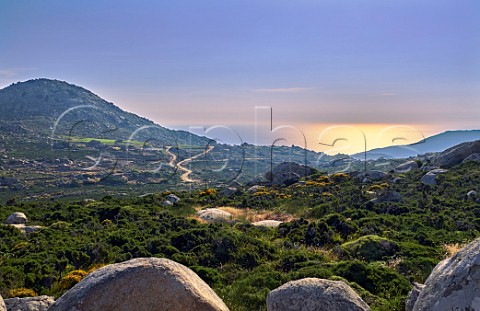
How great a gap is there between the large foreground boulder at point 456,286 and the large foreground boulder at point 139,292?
12.4 ft

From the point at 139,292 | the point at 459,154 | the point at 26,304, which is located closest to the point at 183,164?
the point at 459,154

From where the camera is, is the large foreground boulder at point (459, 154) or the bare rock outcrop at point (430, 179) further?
the large foreground boulder at point (459, 154)

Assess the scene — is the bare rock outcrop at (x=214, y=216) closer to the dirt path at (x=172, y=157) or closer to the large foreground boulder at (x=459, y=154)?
the large foreground boulder at (x=459, y=154)

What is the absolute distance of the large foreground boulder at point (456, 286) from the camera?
567cm

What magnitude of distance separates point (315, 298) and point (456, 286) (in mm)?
2493

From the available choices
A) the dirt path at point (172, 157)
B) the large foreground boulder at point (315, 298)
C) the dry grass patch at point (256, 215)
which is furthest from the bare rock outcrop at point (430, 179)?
the dirt path at point (172, 157)

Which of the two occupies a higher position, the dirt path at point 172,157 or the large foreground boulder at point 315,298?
the large foreground boulder at point 315,298

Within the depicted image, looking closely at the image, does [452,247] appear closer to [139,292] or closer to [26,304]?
[139,292]

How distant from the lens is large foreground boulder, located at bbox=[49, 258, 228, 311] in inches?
255

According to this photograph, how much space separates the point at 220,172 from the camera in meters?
157

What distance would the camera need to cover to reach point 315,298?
23.7 ft

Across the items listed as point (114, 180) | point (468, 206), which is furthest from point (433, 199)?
point (114, 180)

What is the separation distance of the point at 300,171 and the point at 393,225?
3643cm

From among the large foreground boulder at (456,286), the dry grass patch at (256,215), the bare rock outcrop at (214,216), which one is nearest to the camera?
the large foreground boulder at (456,286)
